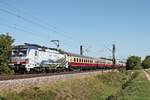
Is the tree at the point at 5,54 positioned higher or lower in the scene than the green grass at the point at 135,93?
higher

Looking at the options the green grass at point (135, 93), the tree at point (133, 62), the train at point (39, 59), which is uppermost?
the tree at point (133, 62)

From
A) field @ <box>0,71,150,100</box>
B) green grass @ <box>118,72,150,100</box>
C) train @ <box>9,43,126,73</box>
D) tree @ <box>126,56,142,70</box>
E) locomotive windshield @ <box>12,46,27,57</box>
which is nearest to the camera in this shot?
field @ <box>0,71,150,100</box>

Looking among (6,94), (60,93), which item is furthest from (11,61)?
(6,94)

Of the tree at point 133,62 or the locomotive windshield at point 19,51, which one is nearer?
the locomotive windshield at point 19,51

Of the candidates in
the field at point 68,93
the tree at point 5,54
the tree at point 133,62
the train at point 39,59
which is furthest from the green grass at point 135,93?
the tree at point 133,62

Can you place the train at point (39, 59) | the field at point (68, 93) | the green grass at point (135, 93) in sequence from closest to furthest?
the field at point (68, 93) → the green grass at point (135, 93) → the train at point (39, 59)

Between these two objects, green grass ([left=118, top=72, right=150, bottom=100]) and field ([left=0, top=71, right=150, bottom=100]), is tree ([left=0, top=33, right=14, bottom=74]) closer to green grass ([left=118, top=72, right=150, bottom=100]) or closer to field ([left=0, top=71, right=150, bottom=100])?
field ([left=0, top=71, right=150, bottom=100])

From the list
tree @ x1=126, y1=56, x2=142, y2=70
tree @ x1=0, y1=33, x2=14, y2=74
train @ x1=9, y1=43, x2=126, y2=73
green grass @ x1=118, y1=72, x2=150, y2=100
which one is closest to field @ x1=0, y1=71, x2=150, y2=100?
green grass @ x1=118, y1=72, x2=150, y2=100

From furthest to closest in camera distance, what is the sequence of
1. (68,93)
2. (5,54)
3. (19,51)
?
1. (5,54)
2. (19,51)
3. (68,93)

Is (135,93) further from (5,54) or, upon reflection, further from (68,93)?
(5,54)

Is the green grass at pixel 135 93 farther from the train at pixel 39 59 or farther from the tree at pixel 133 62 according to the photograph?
the tree at pixel 133 62

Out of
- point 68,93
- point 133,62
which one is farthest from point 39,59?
point 133,62

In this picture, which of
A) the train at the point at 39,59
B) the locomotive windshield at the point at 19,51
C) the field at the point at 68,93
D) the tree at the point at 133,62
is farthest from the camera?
the tree at the point at 133,62

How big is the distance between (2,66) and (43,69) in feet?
20.1
